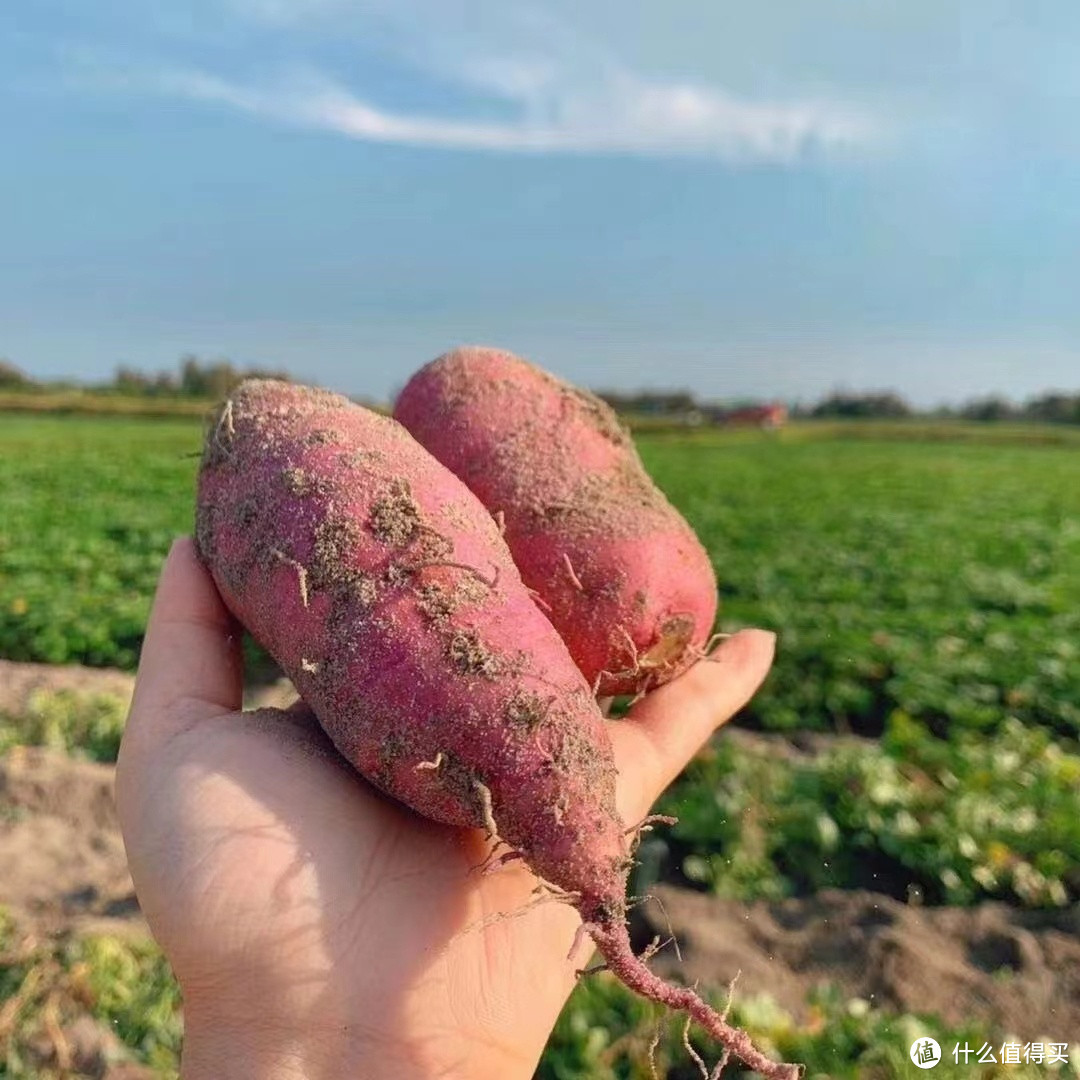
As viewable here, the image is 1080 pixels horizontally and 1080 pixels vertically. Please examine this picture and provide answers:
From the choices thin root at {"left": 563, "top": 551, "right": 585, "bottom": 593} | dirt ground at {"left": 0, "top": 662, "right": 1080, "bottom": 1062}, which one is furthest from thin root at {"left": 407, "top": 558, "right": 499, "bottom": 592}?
dirt ground at {"left": 0, "top": 662, "right": 1080, "bottom": 1062}

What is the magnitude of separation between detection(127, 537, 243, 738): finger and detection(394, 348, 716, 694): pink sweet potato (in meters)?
0.77

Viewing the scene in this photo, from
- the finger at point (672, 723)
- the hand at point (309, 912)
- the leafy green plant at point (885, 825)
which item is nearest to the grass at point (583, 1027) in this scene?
the finger at point (672, 723)

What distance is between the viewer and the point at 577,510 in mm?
2752

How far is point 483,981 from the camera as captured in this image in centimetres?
212

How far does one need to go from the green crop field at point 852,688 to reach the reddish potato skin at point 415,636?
169 cm

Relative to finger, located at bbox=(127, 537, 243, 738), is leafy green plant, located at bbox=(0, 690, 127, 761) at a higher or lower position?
lower

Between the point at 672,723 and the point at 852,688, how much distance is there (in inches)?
196

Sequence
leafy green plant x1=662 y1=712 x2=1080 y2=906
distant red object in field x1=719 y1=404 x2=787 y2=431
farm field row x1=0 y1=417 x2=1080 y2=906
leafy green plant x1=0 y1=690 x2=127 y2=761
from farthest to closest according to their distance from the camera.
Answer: distant red object in field x1=719 y1=404 x2=787 y2=431 < leafy green plant x1=0 y1=690 x2=127 y2=761 < farm field row x1=0 y1=417 x2=1080 y2=906 < leafy green plant x1=662 y1=712 x2=1080 y2=906

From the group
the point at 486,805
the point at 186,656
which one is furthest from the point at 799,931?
the point at 186,656

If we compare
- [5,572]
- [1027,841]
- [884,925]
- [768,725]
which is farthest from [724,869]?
[5,572]

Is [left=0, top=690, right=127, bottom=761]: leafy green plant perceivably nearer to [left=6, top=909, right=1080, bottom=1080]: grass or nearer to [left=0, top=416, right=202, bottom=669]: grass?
[left=0, top=416, right=202, bottom=669]: grass

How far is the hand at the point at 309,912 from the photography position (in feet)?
6.32

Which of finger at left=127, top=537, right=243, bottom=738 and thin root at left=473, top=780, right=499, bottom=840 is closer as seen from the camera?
thin root at left=473, top=780, right=499, bottom=840

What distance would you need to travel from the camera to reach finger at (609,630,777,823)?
8.93 ft
